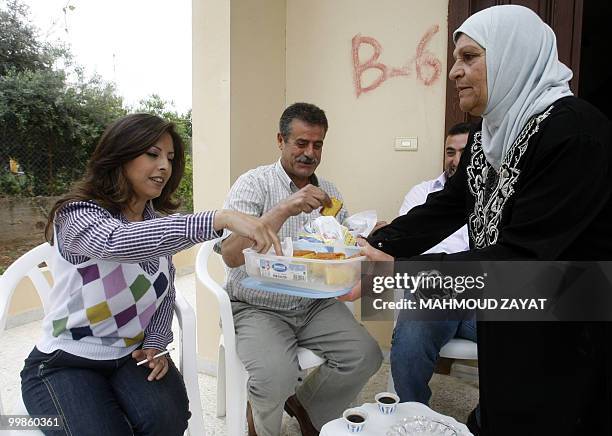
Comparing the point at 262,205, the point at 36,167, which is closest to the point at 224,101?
the point at 262,205

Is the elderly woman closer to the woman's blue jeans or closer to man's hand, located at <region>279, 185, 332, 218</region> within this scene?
man's hand, located at <region>279, 185, 332, 218</region>

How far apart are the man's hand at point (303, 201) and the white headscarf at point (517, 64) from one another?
0.73 meters

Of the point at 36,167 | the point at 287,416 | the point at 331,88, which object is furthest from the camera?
the point at 36,167

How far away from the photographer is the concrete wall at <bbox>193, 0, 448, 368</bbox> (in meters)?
2.86

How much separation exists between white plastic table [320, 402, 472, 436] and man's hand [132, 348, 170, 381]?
0.60 m

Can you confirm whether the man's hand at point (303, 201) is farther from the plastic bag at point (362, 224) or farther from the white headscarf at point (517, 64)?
the white headscarf at point (517, 64)

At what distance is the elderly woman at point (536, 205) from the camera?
1218 millimetres

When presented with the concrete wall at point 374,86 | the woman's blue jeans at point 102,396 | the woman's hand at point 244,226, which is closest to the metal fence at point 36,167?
the concrete wall at point 374,86

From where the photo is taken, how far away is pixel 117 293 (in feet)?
5.21

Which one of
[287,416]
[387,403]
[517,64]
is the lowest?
[287,416]

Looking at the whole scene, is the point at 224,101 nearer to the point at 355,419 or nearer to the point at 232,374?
the point at 232,374

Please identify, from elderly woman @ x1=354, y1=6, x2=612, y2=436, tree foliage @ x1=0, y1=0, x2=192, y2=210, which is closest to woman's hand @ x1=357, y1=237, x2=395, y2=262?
elderly woman @ x1=354, y1=6, x2=612, y2=436

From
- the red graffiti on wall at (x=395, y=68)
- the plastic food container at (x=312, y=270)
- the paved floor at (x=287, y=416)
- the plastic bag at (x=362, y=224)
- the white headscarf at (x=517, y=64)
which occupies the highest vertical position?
the red graffiti on wall at (x=395, y=68)

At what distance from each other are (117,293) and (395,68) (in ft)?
7.68
